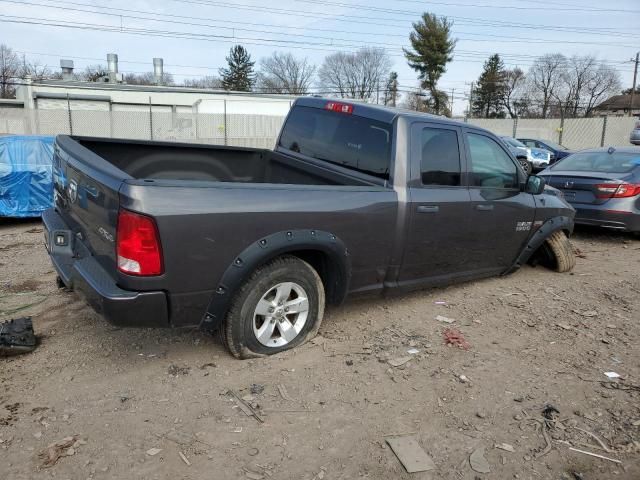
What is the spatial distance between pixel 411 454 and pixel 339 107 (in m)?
2.93

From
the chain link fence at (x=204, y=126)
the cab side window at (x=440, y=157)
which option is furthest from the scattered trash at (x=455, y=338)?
the chain link fence at (x=204, y=126)

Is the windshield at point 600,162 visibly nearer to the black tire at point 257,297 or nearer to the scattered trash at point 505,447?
the black tire at point 257,297

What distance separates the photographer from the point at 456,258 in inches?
182

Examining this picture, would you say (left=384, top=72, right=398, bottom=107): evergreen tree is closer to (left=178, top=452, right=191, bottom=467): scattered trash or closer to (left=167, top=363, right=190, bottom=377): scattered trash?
(left=167, top=363, right=190, bottom=377): scattered trash

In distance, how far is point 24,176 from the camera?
26.1 ft

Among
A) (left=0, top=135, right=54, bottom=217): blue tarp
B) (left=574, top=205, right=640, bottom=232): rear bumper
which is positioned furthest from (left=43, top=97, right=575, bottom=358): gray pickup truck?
(left=0, top=135, right=54, bottom=217): blue tarp

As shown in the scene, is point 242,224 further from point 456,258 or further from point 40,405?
point 456,258

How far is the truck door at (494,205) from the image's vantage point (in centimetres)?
460

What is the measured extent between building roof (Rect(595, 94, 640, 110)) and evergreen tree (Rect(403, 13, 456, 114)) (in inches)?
1327

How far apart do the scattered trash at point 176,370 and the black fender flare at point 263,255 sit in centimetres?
40

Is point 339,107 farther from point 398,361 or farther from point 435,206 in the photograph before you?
point 398,361

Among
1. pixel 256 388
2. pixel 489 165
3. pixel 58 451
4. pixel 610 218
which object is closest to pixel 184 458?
pixel 58 451

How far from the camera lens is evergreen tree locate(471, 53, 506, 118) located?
69500mm

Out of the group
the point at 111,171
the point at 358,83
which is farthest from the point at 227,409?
the point at 358,83
